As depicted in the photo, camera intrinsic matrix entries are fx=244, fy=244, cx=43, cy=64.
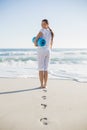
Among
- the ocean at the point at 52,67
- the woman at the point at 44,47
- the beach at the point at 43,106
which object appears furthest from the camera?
the ocean at the point at 52,67

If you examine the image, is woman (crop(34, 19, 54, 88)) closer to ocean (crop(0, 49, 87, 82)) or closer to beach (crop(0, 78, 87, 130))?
beach (crop(0, 78, 87, 130))

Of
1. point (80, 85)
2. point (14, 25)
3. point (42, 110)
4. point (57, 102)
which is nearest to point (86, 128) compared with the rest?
point (42, 110)

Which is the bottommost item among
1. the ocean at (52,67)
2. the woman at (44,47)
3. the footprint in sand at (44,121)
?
the ocean at (52,67)

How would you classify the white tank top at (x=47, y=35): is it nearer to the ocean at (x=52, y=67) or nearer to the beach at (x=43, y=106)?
the beach at (x=43, y=106)

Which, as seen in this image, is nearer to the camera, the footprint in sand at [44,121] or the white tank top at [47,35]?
the footprint in sand at [44,121]

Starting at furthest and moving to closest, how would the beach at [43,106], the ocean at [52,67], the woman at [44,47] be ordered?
the ocean at [52,67]
the woman at [44,47]
the beach at [43,106]

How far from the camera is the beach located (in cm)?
269

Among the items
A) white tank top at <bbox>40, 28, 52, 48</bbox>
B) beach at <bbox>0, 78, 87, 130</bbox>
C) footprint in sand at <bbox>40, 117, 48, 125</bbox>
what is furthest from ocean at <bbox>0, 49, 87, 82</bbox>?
footprint in sand at <bbox>40, 117, 48, 125</bbox>

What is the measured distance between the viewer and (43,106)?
11.2 feet

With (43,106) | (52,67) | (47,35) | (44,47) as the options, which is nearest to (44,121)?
(43,106)

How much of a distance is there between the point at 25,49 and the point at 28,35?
1342 mm

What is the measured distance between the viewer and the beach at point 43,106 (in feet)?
8.82

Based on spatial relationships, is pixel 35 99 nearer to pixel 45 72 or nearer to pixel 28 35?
pixel 45 72

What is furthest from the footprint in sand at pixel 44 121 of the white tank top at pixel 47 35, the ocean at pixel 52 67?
the ocean at pixel 52 67
